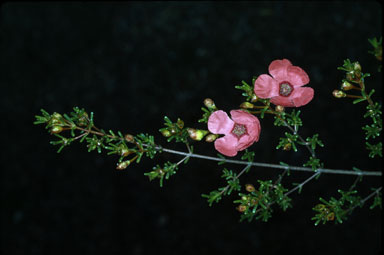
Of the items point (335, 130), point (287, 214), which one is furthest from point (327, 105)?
point (287, 214)

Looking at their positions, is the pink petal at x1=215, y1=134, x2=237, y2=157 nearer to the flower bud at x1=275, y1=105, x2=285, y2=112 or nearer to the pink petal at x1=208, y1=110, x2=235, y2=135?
the pink petal at x1=208, y1=110, x2=235, y2=135

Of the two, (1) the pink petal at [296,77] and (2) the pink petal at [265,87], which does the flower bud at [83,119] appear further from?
(1) the pink petal at [296,77]

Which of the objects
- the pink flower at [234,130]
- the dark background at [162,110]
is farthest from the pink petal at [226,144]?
the dark background at [162,110]

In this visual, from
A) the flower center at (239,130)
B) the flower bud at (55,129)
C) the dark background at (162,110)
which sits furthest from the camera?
the dark background at (162,110)

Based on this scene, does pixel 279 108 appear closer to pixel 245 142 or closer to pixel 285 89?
pixel 285 89

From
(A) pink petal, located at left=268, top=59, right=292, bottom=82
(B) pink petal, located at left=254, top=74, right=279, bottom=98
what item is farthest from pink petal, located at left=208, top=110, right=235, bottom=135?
(A) pink petal, located at left=268, top=59, right=292, bottom=82

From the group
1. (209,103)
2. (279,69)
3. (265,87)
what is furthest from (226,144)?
(279,69)

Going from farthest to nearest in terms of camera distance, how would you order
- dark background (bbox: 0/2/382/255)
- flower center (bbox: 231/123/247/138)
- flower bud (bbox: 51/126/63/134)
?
dark background (bbox: 0/2/382/255), flower center (bbox: 231/123/247/138), flower bud (bbox: 51/126/63/134)
